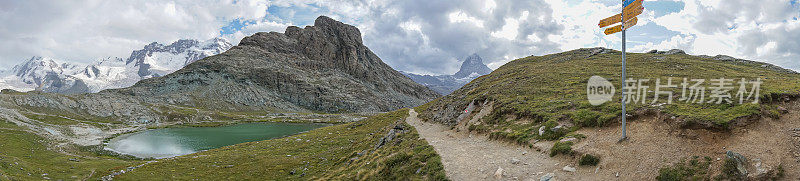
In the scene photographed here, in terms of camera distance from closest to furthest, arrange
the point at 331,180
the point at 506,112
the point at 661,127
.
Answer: the point at 661,127 < the point at 331,180 < the point at 506,112

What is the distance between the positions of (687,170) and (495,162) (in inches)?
348

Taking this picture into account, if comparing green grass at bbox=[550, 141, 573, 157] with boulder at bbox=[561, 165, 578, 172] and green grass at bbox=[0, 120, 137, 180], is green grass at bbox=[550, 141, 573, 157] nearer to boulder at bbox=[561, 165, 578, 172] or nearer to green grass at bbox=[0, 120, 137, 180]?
boulder at bbox=[561, 165, 578, 172]

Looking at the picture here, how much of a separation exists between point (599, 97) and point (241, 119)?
172707 mm

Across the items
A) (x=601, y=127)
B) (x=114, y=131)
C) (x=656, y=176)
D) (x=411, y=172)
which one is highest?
(x=601, y=127)

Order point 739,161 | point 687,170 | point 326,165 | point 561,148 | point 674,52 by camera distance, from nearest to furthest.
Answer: point 739,161
point 687,170
point 561,148
point 326,165
point 674,52

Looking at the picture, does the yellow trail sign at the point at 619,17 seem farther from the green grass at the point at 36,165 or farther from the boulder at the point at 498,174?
the green grass at the point at 36,165

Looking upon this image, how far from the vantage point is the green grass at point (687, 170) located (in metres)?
12.8

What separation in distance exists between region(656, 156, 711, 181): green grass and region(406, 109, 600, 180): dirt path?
6.78ft

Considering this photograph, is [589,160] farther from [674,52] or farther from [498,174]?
[674,52]

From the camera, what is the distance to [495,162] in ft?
63.3

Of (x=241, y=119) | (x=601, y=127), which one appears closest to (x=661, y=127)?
(x=601, y=127)

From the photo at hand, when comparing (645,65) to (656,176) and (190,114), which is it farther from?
(190,114)

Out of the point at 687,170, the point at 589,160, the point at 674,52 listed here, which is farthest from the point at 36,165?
the point at 674,52

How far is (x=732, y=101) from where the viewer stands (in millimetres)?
19391
